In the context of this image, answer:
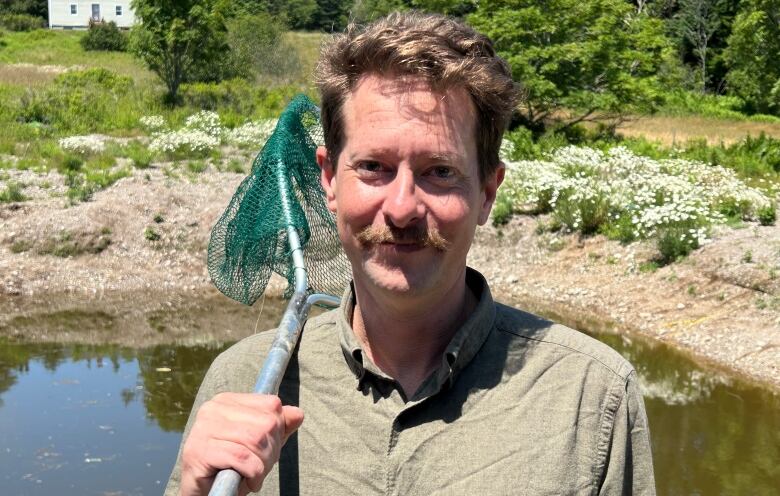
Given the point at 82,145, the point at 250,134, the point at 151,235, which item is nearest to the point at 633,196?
the point at 151,235

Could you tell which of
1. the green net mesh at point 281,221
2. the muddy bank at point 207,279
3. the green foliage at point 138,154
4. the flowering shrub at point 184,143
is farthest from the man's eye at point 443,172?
the flowering shrub at point 184,143

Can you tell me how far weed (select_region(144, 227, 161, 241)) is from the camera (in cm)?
1513

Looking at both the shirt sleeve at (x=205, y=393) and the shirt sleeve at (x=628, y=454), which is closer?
the shirt sleeve at (x=628, y=454)

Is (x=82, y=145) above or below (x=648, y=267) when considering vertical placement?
below

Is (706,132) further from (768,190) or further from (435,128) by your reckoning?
(435,128)

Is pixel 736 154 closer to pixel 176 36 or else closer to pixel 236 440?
pixel 176 36

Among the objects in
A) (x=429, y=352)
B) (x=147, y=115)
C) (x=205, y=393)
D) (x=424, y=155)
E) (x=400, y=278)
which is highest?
(x=424, y=155)

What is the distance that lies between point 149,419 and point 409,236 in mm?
8229

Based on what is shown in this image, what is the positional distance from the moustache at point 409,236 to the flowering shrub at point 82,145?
17.7 m

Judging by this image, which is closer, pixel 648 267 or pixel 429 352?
pixel 429 352

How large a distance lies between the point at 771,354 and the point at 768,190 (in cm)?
551

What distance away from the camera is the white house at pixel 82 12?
220 ft

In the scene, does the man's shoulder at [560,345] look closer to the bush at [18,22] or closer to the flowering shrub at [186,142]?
the flowering shrub at [186,142]

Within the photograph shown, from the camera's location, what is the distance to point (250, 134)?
19.7 m
